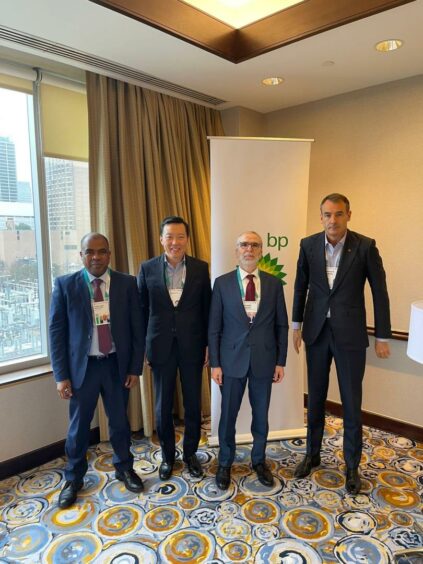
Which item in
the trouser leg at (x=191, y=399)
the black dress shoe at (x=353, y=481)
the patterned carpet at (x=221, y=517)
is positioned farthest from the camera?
the trouser leg at (x=191, y=399)

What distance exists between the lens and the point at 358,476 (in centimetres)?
243

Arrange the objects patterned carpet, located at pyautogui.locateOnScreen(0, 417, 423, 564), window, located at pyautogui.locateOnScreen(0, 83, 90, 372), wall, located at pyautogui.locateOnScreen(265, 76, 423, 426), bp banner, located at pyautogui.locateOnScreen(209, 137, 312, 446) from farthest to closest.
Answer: wall, located at pyautogui.locateOnScreen(265, 76, 423, 426) → bp banner, located at pyautogui.locateOnScreen(209, 137, 312, 446) → window, located at pyautogui.locateOnScreen(0, 83, 90, 372) → patterned carpet, located at pyautogui.locateOnScreen(0, 417, 423, 564)

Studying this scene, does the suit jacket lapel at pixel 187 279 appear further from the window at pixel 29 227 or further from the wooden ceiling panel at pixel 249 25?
the wooden ceiling panel at pixel 249 25

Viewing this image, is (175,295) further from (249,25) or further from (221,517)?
(249,25)

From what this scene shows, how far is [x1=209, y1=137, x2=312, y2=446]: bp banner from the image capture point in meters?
2.79

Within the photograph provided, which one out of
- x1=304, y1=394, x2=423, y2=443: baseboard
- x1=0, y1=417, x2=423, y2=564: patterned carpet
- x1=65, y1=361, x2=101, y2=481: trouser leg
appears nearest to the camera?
x1=0, y1=417, x2=423, y2=564: patterned carpet

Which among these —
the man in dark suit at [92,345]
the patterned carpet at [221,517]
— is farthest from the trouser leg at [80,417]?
the patterned carpet at [221,517]

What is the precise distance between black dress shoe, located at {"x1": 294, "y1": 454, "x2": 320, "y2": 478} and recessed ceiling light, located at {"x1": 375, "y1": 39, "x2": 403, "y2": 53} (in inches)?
98.0

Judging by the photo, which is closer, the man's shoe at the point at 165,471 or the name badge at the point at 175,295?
the name badge at the point at 175,295

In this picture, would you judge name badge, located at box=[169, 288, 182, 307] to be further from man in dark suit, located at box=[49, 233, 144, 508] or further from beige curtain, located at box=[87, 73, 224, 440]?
beige curtain, located at box=[87, 73, 224, 440]

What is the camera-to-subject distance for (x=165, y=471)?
2.54m

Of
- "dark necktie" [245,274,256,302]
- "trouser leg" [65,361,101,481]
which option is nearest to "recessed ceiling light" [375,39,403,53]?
"dark necktie" [245,274,256,302]

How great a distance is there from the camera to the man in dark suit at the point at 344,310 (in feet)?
7.62

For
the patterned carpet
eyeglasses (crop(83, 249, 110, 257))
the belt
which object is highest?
eyeglasses (crop(83, 249, 110, 257))
